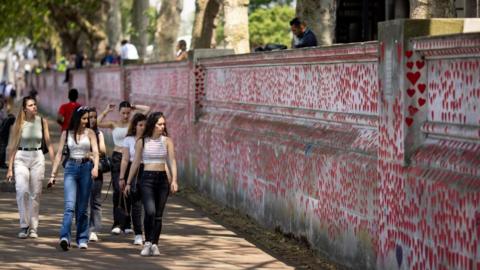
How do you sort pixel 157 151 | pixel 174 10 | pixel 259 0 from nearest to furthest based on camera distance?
1. pixel 157 151
2. pixel 174 10
3. pixel 259 0

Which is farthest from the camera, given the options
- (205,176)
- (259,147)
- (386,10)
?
(386,10)

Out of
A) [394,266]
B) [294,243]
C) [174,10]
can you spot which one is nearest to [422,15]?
[294,243]

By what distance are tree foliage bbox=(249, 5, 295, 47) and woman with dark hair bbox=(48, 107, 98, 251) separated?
8233 cm

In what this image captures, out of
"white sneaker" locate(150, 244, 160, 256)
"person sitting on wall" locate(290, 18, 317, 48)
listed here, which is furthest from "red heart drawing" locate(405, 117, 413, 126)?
"person sitting on wall" locate(290, 18, 317, 48)

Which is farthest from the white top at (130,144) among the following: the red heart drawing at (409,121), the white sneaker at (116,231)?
the red heart drawing at (409,121)

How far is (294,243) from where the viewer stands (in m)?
15.5

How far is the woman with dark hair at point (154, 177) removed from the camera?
47.8 ft

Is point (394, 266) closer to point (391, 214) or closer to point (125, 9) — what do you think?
point (391, 214)

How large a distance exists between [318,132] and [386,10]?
1850 centimetres

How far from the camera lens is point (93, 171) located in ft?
50.5

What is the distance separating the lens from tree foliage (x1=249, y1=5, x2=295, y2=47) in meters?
99.4

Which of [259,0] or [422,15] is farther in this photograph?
[259,0]

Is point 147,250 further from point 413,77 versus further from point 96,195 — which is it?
point 413,77

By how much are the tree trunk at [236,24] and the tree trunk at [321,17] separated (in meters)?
3.70
